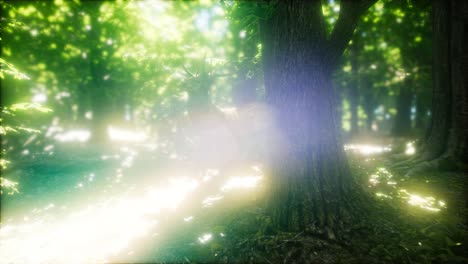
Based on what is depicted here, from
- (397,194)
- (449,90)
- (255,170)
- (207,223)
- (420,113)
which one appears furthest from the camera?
(420,113)

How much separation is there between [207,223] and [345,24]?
15.0 feet

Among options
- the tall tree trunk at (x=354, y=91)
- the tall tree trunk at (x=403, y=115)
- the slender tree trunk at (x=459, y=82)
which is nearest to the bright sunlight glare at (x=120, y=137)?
the tall tree trunk at (x=354, y=91)

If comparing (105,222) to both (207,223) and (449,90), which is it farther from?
(449,90)

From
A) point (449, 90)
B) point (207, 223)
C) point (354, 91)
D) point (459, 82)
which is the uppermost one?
point (354, 91)

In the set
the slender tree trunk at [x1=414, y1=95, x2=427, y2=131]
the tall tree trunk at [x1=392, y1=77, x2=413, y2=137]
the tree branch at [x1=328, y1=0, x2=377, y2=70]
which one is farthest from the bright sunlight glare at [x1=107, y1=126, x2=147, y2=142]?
the slender tree trunk at [x1=414, y1=95, x2=427, y2=131]

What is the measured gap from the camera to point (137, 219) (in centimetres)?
A: 575

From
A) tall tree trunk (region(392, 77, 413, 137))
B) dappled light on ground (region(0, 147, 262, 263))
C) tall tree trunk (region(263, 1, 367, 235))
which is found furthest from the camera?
tall tree trunk (region(392, 77, 413, 137))

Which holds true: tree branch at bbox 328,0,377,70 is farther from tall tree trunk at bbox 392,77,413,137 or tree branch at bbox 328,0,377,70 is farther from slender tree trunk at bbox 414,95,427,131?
slender tree trunk at bbox 414,95,427,131

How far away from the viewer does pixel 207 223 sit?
481 cm

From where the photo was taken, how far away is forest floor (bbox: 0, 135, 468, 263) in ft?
Answer: 11.4

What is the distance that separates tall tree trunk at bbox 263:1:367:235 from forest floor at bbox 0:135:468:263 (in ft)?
1.58

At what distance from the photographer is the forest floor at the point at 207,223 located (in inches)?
137

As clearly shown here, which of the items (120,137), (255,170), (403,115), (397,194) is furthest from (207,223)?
(120,137)

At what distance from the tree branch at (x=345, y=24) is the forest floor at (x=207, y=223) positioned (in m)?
2.72
